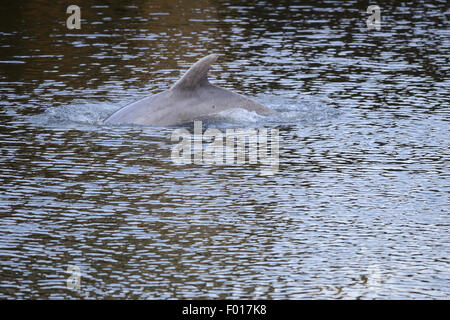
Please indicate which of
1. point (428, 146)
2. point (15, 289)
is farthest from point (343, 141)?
point (15, 289)

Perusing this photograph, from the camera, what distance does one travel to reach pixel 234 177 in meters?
17.2

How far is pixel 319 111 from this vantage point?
22.3 metres

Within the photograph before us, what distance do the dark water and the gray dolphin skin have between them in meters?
0.46

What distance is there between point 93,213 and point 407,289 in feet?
15.6

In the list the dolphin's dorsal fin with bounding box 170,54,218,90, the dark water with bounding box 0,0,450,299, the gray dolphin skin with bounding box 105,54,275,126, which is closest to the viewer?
the dark water with bounding box 0,0,450,299

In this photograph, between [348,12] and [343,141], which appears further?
[348,12]

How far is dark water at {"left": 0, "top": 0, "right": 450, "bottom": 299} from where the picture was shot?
1294cm

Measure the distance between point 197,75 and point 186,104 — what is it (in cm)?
69

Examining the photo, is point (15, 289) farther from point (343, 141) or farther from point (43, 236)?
point (343, 141)

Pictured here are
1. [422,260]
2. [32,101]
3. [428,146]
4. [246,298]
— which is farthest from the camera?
[32,101]

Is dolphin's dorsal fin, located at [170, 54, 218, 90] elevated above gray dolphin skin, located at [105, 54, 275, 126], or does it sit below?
above

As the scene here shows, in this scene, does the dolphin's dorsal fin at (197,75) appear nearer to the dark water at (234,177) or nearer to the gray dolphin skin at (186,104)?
the gray dolphin skin at (186,104)

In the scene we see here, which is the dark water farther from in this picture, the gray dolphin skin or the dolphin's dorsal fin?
the dolphin's dorsal fin

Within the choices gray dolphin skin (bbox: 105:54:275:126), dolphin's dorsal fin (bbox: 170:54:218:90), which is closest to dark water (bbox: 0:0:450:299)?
gray dolphin skin (bbox: 105:54:275:126)
